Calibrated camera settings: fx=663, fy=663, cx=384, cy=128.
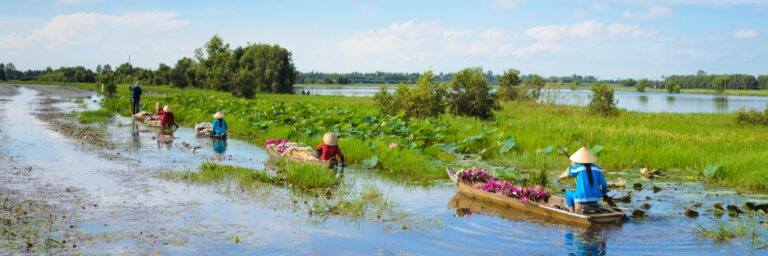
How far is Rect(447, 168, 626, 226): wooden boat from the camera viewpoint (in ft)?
27.2

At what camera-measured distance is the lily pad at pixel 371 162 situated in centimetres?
1316

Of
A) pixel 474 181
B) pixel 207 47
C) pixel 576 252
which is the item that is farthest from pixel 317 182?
pixel 207 47

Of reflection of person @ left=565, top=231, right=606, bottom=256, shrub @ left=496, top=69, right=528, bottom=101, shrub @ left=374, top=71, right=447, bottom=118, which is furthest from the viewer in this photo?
shrub @ left=496, top=69, right=528, bottom=101

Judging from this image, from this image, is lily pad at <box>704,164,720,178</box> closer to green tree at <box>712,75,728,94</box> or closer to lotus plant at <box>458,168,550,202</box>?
lotus plant at <box>458,168,550,202</box>

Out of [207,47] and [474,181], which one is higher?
[207,47]

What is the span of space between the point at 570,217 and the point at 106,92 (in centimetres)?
3883

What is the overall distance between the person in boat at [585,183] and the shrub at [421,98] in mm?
14643

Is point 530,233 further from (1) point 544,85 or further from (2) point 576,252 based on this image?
(1) point 544,85

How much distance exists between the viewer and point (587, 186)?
27.7 feet

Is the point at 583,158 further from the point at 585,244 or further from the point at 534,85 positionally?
the point at 534,85

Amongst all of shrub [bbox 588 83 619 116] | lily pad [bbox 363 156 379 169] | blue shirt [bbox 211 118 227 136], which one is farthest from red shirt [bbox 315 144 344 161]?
shrub [bbox 588 83 619 116]

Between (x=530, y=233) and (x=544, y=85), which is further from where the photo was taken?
(x=544, y=85)

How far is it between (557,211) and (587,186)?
0.49 m

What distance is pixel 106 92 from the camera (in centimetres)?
4166
